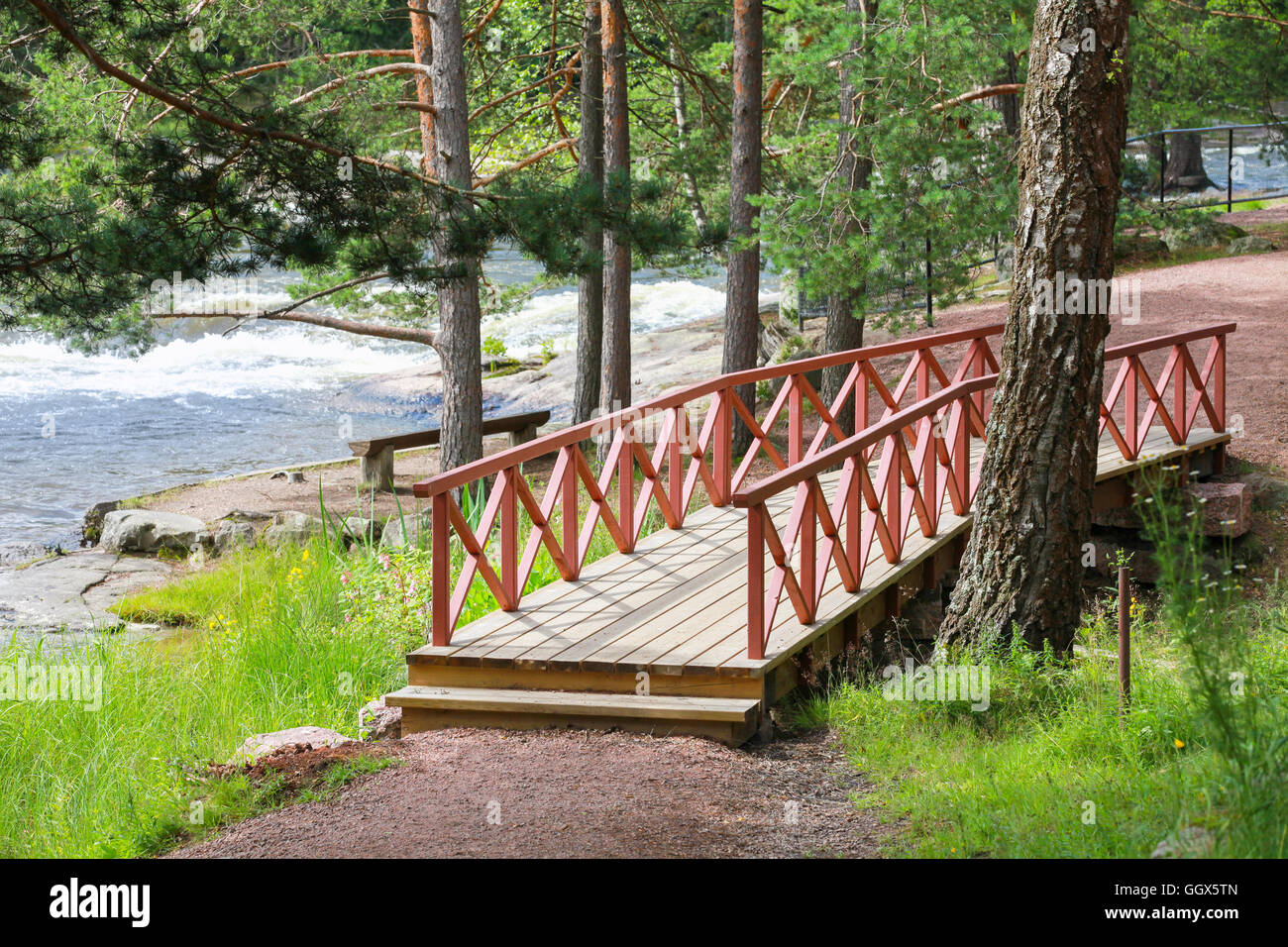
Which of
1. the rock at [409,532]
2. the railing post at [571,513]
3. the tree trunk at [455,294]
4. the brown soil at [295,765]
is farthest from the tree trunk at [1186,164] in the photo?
the brown soil at [295,765]

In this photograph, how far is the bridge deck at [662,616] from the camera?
5859 mm

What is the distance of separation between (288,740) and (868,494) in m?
3.32

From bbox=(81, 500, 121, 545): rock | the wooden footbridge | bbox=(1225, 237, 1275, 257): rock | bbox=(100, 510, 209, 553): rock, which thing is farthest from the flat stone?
bbox=(1225, 237, 1275, 257): rock

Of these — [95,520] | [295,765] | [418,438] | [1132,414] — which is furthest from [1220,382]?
[95,520]

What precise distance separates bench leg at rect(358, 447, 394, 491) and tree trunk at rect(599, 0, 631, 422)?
93.4 inches

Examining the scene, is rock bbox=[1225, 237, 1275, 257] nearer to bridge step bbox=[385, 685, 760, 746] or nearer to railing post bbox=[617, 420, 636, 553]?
railing post bbox=[617, 420, 636, 553]

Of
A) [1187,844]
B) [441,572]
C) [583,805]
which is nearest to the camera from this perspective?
[1187,844]

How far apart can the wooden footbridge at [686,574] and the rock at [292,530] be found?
2563 millimetres

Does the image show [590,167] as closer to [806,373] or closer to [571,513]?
[806,373]

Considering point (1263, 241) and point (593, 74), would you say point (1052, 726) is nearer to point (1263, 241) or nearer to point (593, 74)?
point (593, 74)

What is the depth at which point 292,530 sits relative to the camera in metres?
11.4

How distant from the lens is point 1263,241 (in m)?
18.5
